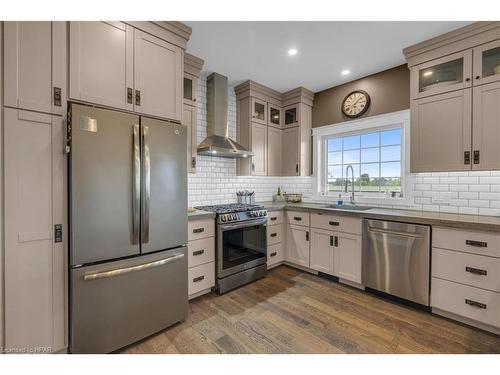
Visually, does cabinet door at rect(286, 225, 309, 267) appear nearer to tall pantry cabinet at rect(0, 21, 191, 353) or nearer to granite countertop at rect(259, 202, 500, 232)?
granite countertop at rect(259, 202, 500, 232)

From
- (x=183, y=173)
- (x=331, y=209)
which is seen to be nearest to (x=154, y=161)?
(x=183, y=173)

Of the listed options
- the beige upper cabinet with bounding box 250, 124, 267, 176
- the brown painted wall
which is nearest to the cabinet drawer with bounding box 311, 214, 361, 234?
the beige upper cabinet with bounding box 250, 124, 267, 176

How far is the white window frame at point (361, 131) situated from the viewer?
9.57 feet

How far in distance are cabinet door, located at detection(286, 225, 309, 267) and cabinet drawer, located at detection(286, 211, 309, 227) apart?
70 millimetres

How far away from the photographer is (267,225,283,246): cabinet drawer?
326 centimetres

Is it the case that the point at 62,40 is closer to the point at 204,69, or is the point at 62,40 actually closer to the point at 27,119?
the point at 27,119

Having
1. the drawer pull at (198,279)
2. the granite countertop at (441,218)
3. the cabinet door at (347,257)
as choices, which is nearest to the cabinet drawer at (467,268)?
the granite countertop at (441,218)

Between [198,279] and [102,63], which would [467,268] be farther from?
[102,63]

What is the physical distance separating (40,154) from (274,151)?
297 cm

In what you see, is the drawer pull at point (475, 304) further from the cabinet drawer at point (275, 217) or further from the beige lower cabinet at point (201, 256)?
the beige lower cabinet at point (201, 256)

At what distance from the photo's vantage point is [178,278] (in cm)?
204

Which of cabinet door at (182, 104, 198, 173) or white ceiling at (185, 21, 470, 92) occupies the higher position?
white ceiling at (185, 21, 470, 92)

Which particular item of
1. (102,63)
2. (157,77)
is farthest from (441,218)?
(102,63)

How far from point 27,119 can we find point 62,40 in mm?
589
